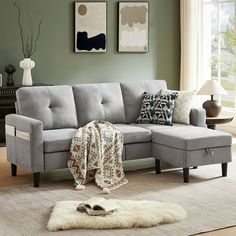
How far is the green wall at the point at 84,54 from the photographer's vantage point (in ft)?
27.1

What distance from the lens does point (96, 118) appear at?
21.0 feet

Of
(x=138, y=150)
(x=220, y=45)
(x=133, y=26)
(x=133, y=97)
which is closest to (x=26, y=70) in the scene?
(x=133, y=26)

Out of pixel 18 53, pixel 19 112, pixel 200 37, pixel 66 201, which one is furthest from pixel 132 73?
pixel 66 201

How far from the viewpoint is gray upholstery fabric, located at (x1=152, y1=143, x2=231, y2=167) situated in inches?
225

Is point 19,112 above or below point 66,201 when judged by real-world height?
above

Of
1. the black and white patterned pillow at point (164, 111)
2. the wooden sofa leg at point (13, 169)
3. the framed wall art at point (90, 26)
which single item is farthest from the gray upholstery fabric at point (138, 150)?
the framed wall art at point (90, 26)

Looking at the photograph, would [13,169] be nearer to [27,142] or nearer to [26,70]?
[27,142]

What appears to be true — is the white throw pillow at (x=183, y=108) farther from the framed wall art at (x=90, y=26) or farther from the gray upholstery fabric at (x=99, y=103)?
the framed wall art at (x=90, y=26)

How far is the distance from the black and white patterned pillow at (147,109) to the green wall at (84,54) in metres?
2.32

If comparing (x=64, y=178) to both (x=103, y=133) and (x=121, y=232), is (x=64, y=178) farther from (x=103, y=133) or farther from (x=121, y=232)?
(x=121, y=232)

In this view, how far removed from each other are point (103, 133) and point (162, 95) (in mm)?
1092

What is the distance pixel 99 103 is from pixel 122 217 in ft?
7.18

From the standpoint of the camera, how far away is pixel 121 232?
430 cm

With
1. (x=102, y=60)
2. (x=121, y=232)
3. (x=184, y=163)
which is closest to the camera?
(x=121, y=232)
